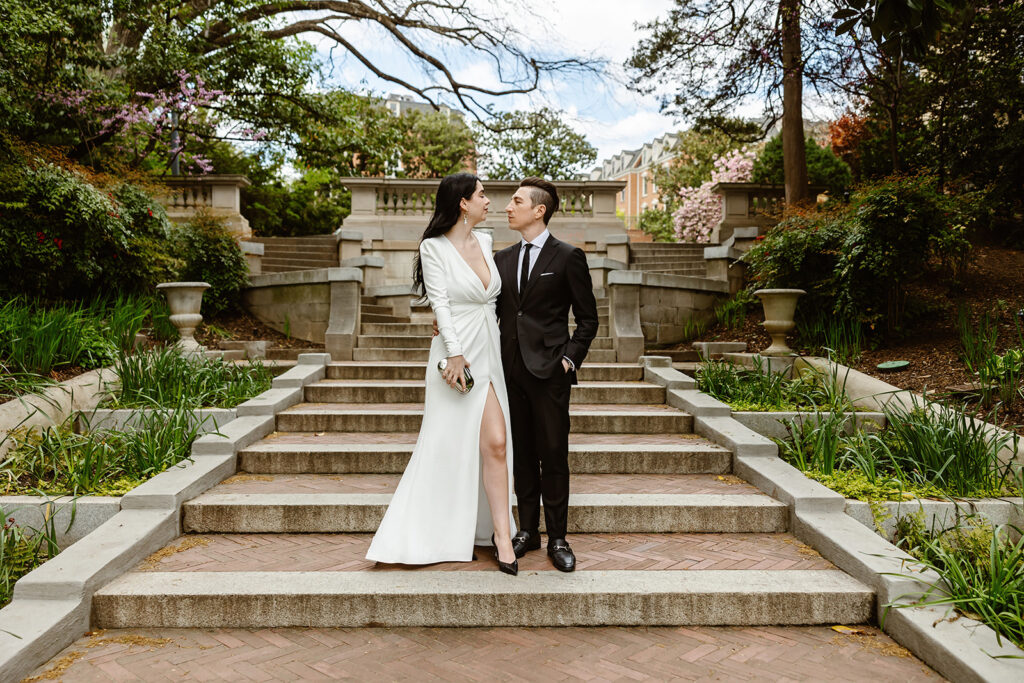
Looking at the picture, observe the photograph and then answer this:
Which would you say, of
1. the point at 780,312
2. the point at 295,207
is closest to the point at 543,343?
the point at 780,312

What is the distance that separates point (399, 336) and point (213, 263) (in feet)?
10.7

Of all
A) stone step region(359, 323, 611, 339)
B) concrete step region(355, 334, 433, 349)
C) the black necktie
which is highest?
the black necktie

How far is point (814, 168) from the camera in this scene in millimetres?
16594

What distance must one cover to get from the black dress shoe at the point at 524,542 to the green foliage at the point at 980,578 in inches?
71.8

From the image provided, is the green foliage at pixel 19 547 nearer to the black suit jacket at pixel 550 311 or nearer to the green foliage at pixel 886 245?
the black suit jacket at pixel 550 311

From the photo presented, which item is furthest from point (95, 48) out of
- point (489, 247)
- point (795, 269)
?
point (795, 269)

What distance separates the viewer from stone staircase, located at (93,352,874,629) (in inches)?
130

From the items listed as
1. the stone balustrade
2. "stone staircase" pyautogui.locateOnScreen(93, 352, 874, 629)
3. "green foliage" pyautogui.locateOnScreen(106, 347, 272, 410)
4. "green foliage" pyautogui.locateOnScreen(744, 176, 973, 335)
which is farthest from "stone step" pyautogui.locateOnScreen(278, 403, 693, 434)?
the stone balustrade

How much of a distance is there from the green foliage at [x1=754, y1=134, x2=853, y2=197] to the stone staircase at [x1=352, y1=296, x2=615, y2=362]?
7812mm

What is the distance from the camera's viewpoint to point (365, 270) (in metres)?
11.1

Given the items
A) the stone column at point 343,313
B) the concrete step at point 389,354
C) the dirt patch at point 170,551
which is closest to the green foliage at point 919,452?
the dirt patch at point 170,551

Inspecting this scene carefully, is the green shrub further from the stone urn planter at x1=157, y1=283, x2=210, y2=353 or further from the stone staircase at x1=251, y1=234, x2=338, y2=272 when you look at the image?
the stone staircase at x1=251, y1=234, x2=338, y2=272

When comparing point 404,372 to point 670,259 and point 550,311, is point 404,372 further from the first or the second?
point 670,259

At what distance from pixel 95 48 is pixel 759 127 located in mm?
13465
